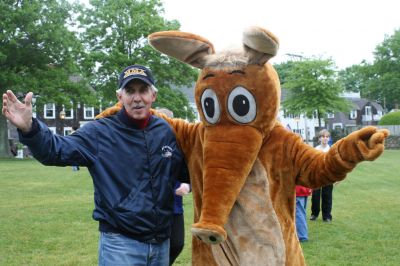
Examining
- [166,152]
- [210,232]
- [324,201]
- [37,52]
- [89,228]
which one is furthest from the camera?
[37,52]

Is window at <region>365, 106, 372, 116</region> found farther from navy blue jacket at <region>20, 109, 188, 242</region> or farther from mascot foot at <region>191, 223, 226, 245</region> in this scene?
mascot foot at <region>191, 223, 226, 245</region>

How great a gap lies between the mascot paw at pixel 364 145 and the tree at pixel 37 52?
95.5ft

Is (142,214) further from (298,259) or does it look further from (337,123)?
(337,123)

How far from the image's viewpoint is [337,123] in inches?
2965

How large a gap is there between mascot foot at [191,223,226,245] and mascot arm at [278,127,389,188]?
639mm

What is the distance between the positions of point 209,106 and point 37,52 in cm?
3059

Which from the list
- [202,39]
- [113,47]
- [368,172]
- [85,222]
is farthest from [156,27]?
[202,39]

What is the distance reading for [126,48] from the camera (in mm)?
37125

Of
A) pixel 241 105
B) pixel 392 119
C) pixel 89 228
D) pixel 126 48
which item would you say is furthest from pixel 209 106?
pixel 392 119

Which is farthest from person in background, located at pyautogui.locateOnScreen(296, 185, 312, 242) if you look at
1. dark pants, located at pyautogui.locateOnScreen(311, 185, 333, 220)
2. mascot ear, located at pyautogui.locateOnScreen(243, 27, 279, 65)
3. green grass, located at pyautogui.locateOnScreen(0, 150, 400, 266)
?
mascot ear, located at pyautogui.locateOnScreen(243, 27, 279, 65)

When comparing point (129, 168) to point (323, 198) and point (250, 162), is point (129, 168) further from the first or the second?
point (323, 198)

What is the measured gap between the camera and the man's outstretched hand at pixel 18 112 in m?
2.88

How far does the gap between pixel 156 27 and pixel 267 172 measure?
34.3 metres

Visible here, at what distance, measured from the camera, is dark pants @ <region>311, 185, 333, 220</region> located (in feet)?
30.0
